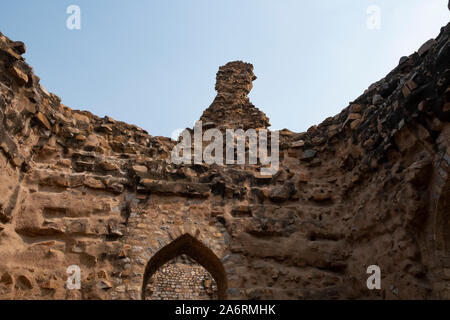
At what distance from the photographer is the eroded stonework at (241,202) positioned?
12.8ft

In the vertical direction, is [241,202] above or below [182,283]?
above

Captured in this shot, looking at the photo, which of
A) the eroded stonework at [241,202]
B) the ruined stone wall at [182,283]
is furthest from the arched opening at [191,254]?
the ruined stone wall at [182,283]

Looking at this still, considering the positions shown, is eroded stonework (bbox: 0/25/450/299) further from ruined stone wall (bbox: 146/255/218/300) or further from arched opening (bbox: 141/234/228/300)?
ruined stone wall (bbox: 146/255/218/300)

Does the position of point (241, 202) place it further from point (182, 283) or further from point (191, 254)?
point (182, 283)

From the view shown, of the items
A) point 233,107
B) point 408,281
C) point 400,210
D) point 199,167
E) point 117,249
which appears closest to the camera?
point 408,281

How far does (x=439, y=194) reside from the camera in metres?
3.60

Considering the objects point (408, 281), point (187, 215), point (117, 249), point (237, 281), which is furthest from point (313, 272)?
point (117, 249)

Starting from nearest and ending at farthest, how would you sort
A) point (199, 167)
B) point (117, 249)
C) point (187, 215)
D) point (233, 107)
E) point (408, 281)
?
point (408, 281), point (117, 249), point (187, 215), point (199, 167), point (233, 107)

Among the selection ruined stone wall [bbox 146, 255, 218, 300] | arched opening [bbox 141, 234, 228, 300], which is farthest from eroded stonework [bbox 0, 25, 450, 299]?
ruined stone wall [bbox 146, 255, 218, 300]

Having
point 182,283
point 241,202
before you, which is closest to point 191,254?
point 241,202

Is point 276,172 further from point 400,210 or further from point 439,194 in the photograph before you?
point 439,194

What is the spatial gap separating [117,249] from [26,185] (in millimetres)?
1491

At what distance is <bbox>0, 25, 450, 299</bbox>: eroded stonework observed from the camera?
3.90 meters

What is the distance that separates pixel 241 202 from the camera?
18.6 ft
